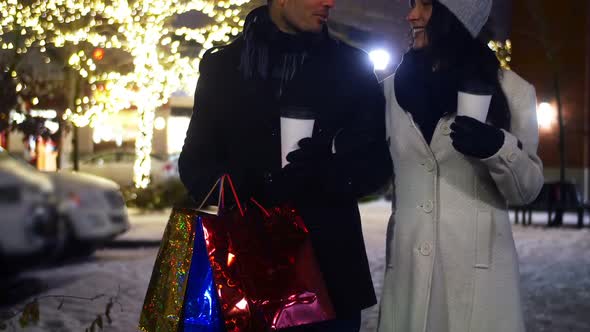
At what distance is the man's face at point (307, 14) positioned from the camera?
8.15 feet

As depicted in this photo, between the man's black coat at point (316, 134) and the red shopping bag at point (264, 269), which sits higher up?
the man's black coat at point (316, 134)

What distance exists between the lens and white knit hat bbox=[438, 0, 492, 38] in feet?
8.61

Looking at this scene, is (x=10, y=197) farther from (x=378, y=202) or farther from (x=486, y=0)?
(x=378, y=202)

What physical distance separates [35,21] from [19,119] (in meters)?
1.37

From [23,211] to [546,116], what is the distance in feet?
61.7

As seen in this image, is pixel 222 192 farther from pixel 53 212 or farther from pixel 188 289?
pixel 53 212

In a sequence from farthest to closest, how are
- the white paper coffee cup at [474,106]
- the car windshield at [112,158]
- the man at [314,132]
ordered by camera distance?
the car windshield at [112,158] < the white paper coffee cup at [474,106] < the man at [314,132]

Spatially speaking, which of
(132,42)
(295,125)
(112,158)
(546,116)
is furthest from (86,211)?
(546,116)

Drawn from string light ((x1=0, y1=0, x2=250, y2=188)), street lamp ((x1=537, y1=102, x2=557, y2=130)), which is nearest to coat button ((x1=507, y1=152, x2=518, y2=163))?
string light ((x1=0, y1=0, x2=250, y2=188))

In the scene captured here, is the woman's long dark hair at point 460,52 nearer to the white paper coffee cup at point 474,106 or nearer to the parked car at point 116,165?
the white paper coffee cup at point 474,106

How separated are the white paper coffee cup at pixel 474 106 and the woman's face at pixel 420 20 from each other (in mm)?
238

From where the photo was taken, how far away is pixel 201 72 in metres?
2.63

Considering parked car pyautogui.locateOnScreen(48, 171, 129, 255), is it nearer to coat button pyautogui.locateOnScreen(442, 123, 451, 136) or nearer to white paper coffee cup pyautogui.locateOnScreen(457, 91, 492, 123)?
coat button pyautogui.locateOnScreen(442, 123, 451, 136)

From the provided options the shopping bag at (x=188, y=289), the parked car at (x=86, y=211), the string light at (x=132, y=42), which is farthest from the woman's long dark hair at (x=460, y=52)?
the string light at (x=132, y=42)
